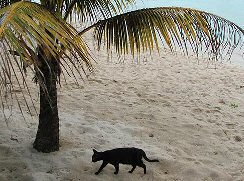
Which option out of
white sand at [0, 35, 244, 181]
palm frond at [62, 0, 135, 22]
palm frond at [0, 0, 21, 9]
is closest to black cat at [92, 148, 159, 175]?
white sand at [0, 35, 244, 181]

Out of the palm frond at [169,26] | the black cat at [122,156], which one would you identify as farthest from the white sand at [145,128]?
the palm frond at [169,26]

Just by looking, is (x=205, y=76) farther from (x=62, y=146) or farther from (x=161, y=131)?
(x=62, y=146)

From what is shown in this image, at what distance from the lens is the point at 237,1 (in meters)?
29.7

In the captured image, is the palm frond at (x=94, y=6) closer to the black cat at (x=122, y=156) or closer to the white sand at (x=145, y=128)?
the black cat at (x=122, y=156)

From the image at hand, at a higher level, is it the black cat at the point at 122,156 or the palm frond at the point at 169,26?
the palm frond at the point at 169,26

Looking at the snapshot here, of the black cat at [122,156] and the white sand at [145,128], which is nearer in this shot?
the black cat at [122,156]

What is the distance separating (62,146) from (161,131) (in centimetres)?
156

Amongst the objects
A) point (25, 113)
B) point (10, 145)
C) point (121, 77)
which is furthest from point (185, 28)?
point (121, 77)

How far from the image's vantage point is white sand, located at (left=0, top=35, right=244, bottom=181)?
14.0ft

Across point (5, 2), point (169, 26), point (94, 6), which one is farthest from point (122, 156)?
point (5, 2)

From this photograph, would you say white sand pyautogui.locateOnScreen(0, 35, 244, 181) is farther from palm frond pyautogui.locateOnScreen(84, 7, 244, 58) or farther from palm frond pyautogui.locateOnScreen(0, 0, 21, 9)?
palm frond pyautogui.locateOnScreen(0, 0, 21, 9)

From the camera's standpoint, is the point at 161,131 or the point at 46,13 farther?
the point at 161,131

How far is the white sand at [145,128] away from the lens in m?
4.25

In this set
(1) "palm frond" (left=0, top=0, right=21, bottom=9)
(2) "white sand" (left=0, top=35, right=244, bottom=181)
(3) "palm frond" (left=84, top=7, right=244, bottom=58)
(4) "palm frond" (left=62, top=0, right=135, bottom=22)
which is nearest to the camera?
(1) "palm frond" (left=0, top=0, right=21, bottom=9)
